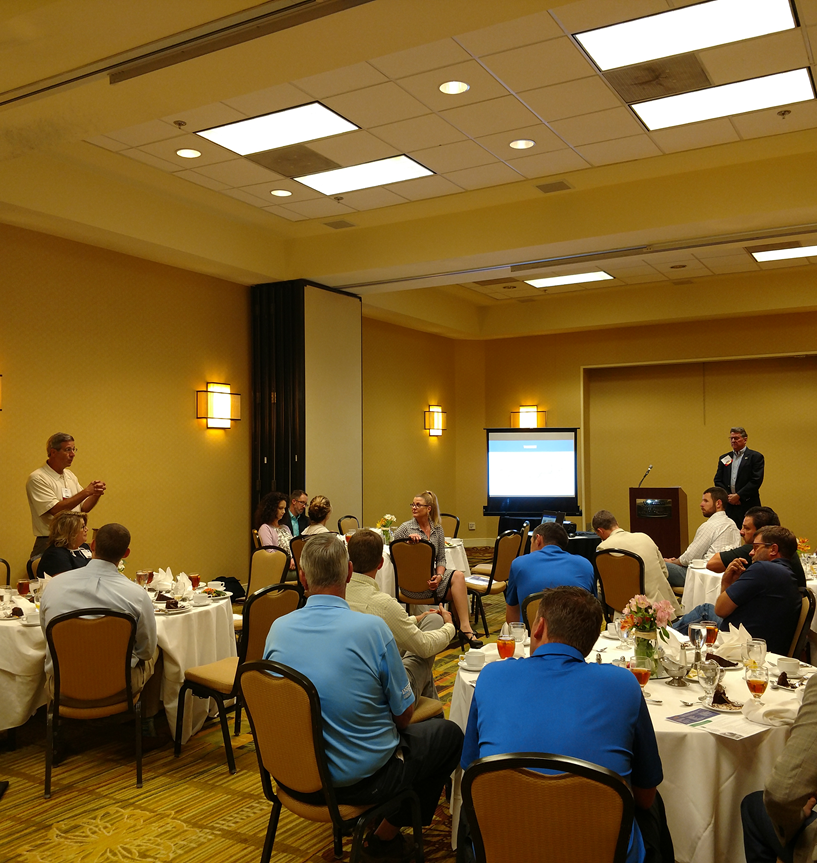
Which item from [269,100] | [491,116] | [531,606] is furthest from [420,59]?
[531,606]

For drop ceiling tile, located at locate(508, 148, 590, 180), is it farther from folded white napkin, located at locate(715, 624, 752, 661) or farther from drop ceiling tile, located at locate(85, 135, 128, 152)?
folded white napkin, located at locate(715, 624, 752, 661)

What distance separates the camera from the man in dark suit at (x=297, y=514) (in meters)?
8.16

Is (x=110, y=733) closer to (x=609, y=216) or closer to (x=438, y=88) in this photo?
(x=438, y=88)

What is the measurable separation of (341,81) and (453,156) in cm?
162

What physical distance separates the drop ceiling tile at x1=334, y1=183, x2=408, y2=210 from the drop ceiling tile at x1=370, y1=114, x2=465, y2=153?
98 cm

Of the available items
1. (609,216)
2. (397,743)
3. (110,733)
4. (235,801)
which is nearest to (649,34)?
(609,216)

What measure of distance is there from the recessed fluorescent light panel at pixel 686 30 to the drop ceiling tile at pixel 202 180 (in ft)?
11.8

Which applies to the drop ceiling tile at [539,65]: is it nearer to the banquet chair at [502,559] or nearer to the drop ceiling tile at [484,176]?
the drop ceiling tile at [484,176]

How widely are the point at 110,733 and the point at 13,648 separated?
0.78 metres

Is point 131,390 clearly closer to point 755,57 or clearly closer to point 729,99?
point 729,99

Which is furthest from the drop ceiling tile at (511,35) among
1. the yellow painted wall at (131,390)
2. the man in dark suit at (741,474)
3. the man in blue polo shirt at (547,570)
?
the man in dark suit at (741,474)

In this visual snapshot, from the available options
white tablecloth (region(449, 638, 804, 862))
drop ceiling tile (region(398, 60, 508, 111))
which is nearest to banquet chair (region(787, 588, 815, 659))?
white tablecloth (region(449, 638, 804, 862))

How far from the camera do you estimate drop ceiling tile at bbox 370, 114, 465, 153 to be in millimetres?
5941

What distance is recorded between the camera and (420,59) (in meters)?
4.96
